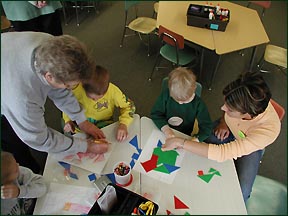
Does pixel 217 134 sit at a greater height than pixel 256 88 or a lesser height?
lesser

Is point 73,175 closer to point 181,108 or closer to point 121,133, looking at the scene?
point 121,133

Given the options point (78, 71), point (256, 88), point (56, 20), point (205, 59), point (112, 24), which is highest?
point (78, 71)

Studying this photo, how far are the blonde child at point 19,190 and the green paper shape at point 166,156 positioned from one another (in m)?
0.49

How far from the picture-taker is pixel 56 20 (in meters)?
2.29

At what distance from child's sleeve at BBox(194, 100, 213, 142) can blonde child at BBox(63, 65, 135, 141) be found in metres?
0.34

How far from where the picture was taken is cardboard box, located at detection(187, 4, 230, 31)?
2.21 meters

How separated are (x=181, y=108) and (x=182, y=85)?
199 mm

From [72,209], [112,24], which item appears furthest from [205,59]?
[72,209]

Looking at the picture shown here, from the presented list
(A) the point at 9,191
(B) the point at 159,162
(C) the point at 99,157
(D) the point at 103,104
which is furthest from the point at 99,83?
(A) the point at 9,191

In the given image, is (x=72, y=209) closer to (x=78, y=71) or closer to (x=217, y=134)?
(x=78, y=71)

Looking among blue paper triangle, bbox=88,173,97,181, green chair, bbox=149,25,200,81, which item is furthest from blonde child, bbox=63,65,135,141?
green chair, bbox=149,25,200,81

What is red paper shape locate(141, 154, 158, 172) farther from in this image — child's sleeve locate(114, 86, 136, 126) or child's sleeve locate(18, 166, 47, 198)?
child's sleeve locate(18, 166, 47, 198)

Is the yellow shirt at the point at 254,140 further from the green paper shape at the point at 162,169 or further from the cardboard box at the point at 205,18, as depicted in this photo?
the cardboard box at the point at 205,18

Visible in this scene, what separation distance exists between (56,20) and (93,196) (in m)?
1.69
